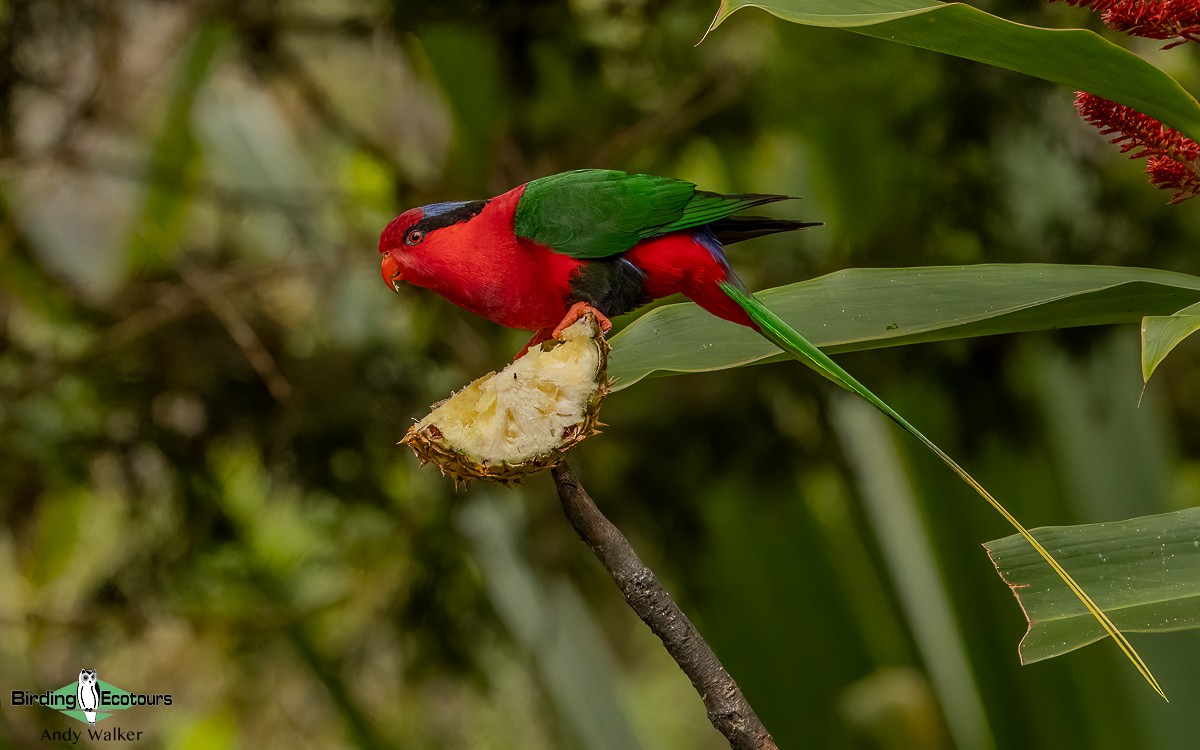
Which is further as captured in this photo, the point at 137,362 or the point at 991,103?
the point at 137,362

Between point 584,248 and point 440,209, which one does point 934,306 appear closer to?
point 584,248

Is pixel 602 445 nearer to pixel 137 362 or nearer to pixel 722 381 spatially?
pixel 722 381

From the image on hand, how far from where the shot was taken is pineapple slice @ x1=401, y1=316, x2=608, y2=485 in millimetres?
753

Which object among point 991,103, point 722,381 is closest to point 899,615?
point 722,381

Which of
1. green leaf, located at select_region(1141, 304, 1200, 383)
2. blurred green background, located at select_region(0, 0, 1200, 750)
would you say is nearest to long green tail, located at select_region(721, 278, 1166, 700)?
green leaf, located at select_region(1141, 304, 1200, 383)

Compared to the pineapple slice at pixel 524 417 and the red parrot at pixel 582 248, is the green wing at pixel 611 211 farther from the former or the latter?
the pineapple slice at pixel 524 417

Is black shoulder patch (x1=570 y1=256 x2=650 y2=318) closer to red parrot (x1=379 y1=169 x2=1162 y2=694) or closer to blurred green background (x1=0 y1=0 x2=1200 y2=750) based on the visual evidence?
red parrot (x1=379 y1=169 x2=1162 y2=694)

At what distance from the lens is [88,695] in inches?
62.1

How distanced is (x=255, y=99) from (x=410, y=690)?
142 centimetres

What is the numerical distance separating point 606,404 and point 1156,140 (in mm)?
1246

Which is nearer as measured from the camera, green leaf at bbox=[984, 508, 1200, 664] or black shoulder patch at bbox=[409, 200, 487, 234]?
green leaf at bbox=[984, 508, 1200, 664]

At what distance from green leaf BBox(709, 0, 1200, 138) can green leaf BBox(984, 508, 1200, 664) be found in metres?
0.29

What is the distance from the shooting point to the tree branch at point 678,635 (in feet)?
2.24

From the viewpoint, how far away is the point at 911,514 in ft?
6.03
